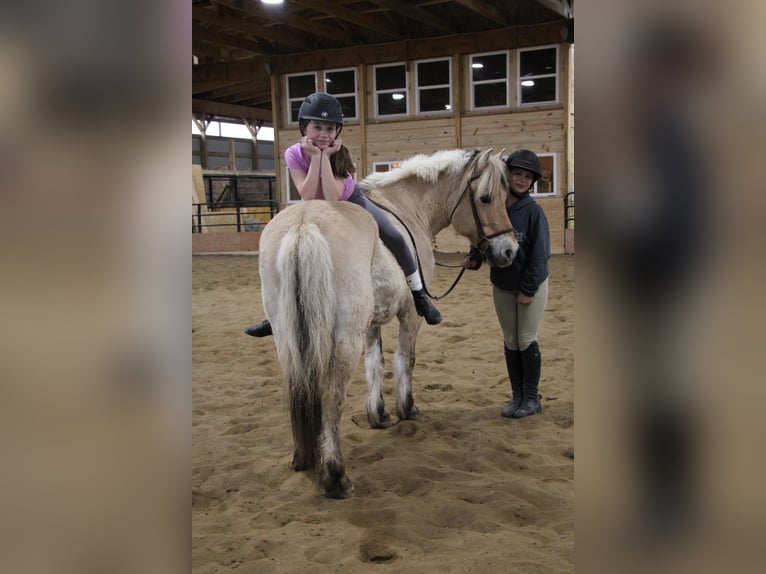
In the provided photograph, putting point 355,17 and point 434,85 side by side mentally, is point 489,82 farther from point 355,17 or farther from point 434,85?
point 355,17

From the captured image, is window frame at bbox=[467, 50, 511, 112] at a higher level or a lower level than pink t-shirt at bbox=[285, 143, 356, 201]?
higher

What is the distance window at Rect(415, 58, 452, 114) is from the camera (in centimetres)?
1237

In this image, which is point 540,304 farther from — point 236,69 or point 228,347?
point 236,69

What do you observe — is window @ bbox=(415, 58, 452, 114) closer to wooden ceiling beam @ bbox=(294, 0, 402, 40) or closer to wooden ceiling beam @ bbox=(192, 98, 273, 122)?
wooden ceiling beam @ bbox=(294, 0, 402, 40)

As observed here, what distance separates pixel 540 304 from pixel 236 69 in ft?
41.4

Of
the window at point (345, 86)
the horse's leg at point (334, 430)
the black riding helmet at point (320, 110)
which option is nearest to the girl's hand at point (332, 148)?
the black riding helmet at point (320, 110)

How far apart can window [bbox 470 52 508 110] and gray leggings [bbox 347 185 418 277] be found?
952cm

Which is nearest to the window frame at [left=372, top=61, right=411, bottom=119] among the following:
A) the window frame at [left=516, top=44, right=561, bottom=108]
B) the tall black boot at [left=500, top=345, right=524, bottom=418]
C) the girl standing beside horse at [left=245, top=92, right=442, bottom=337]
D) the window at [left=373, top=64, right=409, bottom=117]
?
the window at [left=373, top=64, right=409, bottom=117]

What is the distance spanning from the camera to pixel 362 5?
1176 centimetres

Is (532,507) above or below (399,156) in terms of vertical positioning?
below

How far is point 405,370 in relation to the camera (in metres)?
3.74
